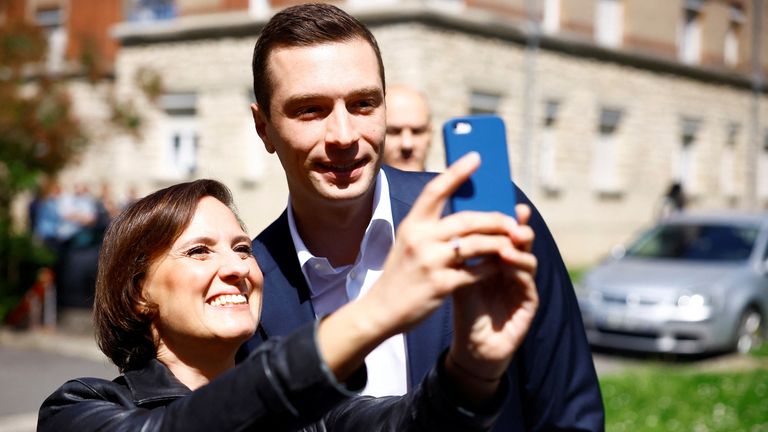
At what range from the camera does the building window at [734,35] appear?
1163 inches

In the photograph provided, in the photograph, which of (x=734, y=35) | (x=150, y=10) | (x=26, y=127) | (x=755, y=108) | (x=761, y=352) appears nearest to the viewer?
(x=761, y=352)

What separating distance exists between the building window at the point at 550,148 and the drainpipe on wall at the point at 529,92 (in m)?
0.79

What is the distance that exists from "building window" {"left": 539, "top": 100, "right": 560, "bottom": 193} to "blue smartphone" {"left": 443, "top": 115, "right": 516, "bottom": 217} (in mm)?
21218

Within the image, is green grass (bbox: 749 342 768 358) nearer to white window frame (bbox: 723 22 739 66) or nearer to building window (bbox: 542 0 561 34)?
building window (bbox: 542 0 561 34)

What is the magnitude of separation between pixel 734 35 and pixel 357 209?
29.3 metres

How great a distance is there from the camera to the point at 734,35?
29859 millimetres

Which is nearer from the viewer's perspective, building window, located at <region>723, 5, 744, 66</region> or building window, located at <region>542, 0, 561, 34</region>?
building window, located at <region>542, 0, 561, 34</region>

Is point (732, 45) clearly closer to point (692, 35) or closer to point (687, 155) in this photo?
point (692, 35)

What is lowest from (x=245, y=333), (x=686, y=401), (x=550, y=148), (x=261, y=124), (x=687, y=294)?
(x=550, y=148)

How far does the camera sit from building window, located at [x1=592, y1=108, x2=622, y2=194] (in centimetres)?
2428

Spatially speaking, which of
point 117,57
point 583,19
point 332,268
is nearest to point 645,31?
point 583,19

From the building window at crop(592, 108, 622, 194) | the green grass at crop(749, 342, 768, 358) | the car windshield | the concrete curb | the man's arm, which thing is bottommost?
the building window at crop(592, 108, 622, 194)

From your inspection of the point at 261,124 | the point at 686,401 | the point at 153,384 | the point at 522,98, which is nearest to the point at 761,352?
the point at 686,401

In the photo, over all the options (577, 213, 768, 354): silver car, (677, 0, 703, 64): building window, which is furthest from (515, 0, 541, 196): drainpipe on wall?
(577, 213, 768, 354): silver car
